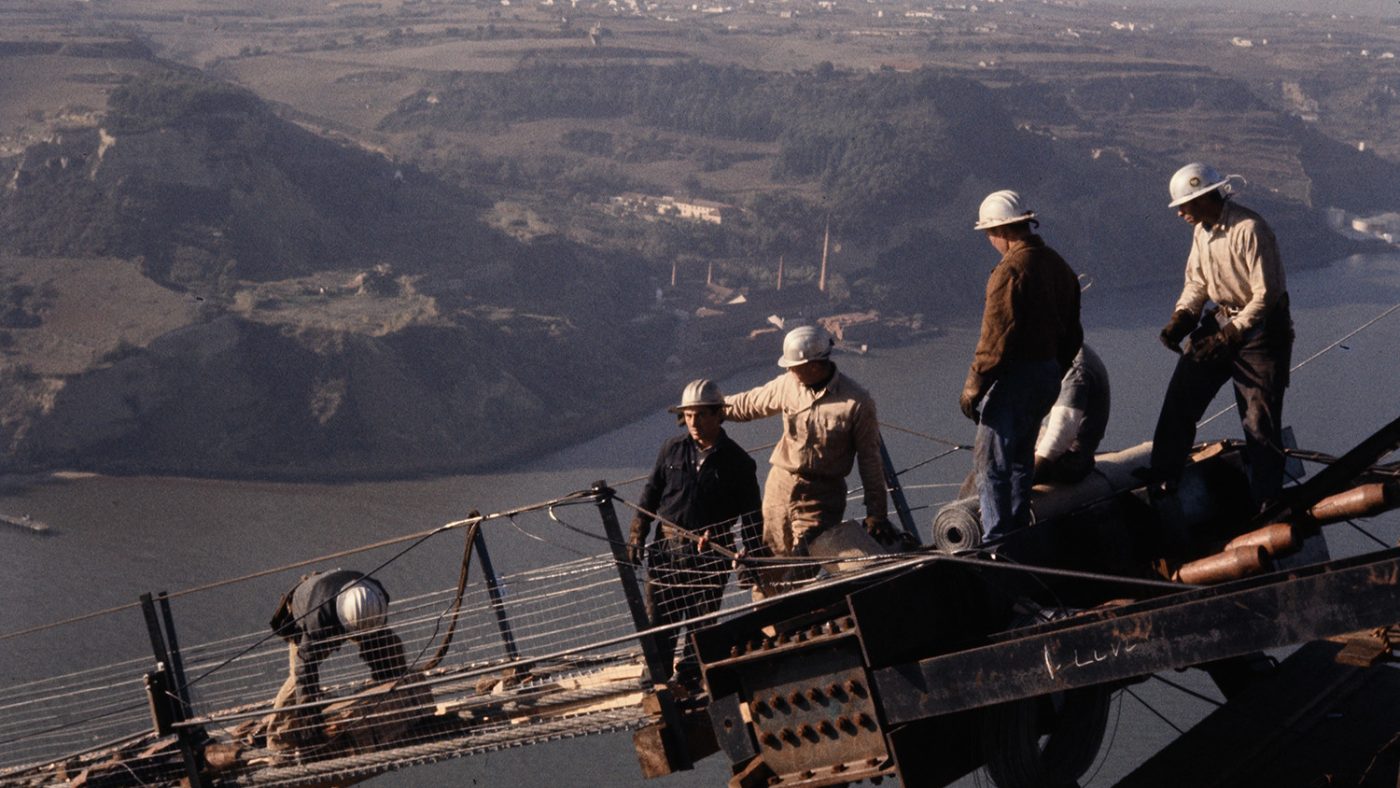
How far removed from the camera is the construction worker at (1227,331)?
5867 millimetres

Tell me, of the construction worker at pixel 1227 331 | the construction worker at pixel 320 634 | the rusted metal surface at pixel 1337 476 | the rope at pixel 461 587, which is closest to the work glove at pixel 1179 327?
the construction worker at pixel 1227 331

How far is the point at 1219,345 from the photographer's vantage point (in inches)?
235

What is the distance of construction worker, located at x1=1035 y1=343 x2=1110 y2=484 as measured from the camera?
6.26 meters

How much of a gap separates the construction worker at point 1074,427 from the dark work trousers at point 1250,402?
27cm

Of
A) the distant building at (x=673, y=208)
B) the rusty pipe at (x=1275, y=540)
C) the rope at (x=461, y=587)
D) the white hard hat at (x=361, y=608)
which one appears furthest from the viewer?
the distant building at (x=673, y=208)

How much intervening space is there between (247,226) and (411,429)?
689 inches

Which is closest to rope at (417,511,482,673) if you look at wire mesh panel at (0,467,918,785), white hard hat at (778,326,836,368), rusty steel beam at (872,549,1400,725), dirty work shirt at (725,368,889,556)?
wire mesh panel at (0,467,918,785)

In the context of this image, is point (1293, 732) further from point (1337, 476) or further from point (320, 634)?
point (320, 634)

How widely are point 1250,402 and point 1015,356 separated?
3.70 ft

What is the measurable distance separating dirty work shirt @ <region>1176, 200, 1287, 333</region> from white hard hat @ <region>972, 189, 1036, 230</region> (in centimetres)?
69

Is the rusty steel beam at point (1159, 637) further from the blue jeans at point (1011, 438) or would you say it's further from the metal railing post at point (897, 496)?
the metal railing post at point (897, 496)

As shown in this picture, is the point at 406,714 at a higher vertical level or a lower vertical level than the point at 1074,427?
lower

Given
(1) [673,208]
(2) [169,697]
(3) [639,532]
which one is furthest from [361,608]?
(1) [673,208]

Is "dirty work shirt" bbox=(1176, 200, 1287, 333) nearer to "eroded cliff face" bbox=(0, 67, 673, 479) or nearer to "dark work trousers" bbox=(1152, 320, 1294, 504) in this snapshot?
"dark work trousers" bbox=(1152, 320, 1294, 504)
